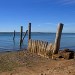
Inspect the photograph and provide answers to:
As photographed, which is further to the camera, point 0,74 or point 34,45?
point 34,45

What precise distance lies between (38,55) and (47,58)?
1796 millimetres

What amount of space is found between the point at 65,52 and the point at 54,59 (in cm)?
96

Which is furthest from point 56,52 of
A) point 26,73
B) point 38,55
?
point 26,73

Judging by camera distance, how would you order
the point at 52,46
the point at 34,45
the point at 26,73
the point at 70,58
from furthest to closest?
the point at 34,45, the point at 52,46, the point at 70,58, the point at 26,73

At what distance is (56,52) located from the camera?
55.9 ft

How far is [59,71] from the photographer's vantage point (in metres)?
11.5

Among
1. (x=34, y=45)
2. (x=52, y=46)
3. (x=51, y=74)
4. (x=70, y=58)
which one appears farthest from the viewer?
(x=34, y=45)

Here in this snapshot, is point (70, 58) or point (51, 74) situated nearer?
point (51, 74)

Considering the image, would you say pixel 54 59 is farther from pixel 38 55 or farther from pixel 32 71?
pixel 32 71

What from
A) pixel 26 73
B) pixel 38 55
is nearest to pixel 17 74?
pixel 26 73

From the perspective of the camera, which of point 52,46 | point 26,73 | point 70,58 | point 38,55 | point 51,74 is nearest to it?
point 51,74

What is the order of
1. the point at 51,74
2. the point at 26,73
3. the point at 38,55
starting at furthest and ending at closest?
the point at 38,55
the point at 26,73
the point at 51,74

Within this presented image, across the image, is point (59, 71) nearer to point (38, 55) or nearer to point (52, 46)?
point (52, 46)

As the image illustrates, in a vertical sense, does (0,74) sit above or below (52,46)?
below
